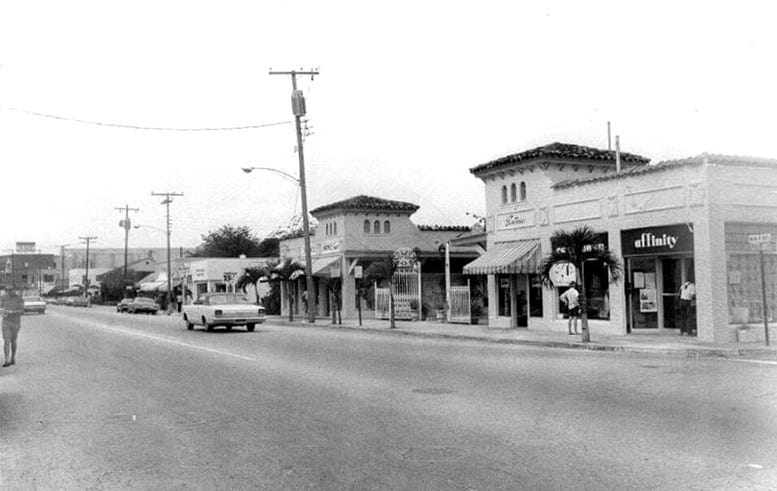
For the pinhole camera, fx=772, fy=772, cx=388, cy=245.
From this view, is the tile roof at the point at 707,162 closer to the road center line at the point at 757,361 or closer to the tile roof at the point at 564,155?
the tile roof at the point at 564,155

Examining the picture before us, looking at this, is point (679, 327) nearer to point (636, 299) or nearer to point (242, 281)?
point (636, 299)

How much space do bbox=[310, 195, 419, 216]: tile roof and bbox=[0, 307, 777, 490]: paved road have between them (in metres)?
24.6

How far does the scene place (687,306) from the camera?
68.0 ft

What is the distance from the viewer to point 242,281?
44.3 meters

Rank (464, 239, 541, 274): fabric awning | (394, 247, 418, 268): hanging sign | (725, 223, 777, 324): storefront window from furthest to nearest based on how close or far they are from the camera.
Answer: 1. (394, 247, 418, 268): hanging sign
2. (464, 239, 541, 274): fabric awning
3. (725, 223, 777, 324): storefront window

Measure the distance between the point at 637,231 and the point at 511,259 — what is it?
5077 mm

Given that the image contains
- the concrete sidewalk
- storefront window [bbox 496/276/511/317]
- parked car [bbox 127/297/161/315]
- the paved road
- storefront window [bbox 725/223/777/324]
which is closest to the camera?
the paved road

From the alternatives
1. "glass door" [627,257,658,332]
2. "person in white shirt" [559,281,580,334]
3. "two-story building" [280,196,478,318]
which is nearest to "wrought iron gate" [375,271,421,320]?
"two-story building" [280,196,478,318]

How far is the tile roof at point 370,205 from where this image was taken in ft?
132

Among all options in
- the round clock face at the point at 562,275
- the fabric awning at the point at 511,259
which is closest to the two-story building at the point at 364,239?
the fabric awning at the point at 511,259

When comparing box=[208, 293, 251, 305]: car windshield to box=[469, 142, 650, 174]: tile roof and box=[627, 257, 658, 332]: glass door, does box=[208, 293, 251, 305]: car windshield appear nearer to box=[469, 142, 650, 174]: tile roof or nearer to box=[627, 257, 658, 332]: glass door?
box=[469, 142, 650, 174]: tile roof

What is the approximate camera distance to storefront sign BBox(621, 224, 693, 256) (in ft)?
66.9

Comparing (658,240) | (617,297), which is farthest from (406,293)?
(658,240)

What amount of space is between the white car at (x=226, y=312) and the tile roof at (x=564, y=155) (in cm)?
1005
